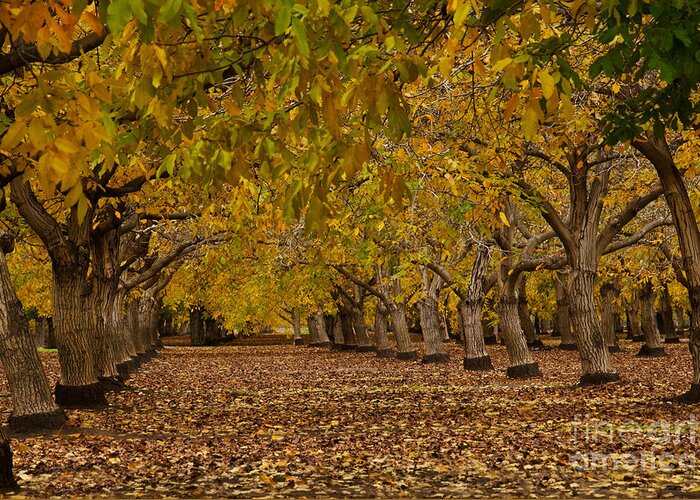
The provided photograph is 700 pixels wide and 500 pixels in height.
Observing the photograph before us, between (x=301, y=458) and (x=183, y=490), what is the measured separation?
231 centimetres

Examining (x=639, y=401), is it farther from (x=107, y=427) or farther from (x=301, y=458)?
(x=107, y=427)

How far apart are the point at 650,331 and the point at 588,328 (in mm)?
17726

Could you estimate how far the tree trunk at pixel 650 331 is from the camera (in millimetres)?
34250

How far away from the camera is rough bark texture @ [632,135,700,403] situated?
48.3 ft

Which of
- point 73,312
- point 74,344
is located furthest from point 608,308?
point 73,312

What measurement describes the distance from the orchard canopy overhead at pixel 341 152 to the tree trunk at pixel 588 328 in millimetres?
52

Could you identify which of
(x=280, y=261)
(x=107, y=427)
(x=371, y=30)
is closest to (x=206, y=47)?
(x=371, y=30)

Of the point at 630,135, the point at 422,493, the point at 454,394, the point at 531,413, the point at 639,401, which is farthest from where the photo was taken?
the point at 454,394

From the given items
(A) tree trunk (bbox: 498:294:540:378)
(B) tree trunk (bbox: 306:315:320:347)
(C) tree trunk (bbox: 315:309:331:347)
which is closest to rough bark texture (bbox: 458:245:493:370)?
(A) tree trunk (bbox: 498:294:540:378)

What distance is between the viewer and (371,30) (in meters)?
6.12

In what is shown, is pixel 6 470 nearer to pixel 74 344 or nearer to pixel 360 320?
pixel 74 344

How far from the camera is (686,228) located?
14.9m

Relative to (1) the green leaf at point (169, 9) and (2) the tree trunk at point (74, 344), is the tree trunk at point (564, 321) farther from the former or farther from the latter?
(1) the green leaf at point (169, 9)

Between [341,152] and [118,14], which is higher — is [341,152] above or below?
below
